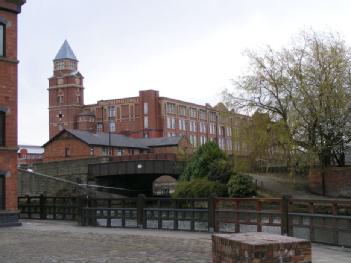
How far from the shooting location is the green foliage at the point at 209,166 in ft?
171

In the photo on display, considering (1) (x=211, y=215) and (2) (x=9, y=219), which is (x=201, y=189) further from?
(1) (x=211, y=215)

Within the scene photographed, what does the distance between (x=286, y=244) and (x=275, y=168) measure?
1682 inches

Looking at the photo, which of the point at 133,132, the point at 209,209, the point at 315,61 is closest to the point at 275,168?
the point at 315,61

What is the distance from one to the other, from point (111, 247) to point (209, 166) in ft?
124

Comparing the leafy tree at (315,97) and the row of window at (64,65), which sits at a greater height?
the row of window at (64,65)

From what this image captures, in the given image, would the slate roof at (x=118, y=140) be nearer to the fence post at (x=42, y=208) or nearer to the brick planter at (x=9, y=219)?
the fence post at (x=42, y=208)

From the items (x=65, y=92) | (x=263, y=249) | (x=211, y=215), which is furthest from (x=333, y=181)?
(x=65, y=92)

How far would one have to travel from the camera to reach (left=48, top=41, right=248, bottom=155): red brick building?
5039 inches

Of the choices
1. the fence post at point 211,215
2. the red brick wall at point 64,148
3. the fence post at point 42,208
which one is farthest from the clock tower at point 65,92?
the fence post at point 211,215

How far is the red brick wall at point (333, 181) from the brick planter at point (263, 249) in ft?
127

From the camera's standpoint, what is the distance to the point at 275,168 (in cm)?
4944

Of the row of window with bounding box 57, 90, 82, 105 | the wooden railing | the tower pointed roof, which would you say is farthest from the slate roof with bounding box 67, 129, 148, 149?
the wooden railing

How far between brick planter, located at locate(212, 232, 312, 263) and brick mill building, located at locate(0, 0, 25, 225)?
2068cm

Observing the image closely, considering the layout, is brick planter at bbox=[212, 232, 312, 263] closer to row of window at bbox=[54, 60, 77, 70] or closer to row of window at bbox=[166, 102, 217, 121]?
row of window at bbox=[166, 102, 217, 121]
